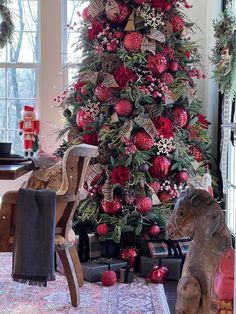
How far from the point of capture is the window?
15.5ft

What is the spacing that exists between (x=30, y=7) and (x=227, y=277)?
386cm

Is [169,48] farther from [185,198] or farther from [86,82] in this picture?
[185,198]

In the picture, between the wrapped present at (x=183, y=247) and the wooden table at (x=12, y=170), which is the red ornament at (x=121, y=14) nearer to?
the wooden table at (x=12, y=170)

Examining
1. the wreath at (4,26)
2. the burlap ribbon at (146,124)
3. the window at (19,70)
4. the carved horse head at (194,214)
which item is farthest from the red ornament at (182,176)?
the wreath at (4,26)

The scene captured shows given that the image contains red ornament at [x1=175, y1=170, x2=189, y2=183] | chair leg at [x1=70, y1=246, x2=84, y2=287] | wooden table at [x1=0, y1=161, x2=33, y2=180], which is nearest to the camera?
wooden table at [x1=0, y1=161, x2=33, y2=180]

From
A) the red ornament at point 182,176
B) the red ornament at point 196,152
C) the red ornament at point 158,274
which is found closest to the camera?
the red ornament at point 158,274

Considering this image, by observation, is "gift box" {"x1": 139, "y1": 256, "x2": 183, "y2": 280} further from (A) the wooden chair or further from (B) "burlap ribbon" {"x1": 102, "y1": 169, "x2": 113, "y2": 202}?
(A) the wooden chair

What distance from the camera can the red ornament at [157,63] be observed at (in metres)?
3.64

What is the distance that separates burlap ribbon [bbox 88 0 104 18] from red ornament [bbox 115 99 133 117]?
2.38ft

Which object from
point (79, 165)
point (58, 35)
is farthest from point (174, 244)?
point (58, 35)

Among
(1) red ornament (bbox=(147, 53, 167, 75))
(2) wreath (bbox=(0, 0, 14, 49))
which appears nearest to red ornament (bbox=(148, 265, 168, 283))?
(1) red ornament (bbox=(147, 53, 167, 75))

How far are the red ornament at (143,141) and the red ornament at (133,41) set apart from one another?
0.64m

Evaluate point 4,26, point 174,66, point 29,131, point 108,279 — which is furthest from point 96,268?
point 4,26

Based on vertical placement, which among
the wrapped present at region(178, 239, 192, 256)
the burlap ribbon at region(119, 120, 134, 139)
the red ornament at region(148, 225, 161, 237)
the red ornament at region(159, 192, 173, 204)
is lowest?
the wrapped present at region(178, 239, 192, 256)
